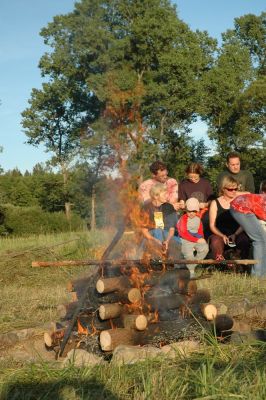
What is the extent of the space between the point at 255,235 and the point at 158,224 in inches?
84.9

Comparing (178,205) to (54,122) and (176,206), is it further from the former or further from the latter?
(54,122)

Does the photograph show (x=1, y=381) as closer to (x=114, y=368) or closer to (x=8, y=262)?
(x=114, y=368)

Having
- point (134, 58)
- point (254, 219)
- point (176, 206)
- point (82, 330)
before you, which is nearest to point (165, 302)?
point (82, 330)

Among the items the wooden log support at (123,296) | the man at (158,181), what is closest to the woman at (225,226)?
the man at (158,181)

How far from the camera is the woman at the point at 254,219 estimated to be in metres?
8.84

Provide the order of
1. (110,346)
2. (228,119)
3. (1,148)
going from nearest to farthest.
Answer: (110,346) < (1,148) < (228,119)

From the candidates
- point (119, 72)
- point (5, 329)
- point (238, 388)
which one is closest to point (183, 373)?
point (238, 388)

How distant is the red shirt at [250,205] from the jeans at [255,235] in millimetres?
75

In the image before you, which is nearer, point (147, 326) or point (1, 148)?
point (147, 326)

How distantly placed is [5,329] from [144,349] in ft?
7.24

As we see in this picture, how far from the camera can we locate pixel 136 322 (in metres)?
5.42

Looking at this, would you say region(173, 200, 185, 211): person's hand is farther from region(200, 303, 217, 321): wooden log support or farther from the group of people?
region(200, 303, 217, 321): wooden log support

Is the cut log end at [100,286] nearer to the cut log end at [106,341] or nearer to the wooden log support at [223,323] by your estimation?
the cut log end at [106,341]

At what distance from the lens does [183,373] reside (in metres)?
4.12
